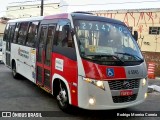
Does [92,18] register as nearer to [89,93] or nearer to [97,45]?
[97,45]

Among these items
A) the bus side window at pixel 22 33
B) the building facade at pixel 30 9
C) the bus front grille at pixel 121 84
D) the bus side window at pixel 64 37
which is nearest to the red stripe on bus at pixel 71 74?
the bus side window at pixel 64 37

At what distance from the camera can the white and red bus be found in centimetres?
593

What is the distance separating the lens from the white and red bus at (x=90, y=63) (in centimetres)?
593

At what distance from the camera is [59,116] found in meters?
6.61

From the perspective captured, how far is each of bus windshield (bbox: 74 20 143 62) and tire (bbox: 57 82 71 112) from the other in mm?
1229

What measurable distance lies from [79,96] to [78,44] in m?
1.20

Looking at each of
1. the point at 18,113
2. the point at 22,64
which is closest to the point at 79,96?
the point at 18,113

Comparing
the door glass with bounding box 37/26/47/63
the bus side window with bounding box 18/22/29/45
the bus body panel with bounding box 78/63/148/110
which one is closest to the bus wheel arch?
the bus body panel with bounding box 78/63/148/110

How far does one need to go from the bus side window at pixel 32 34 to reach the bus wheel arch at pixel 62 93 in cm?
216

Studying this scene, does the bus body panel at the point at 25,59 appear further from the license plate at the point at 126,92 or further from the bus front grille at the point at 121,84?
the license plate at the point at 126,92

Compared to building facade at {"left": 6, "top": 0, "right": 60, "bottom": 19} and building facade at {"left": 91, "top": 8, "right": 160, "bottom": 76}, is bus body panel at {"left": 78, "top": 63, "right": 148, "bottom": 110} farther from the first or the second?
building facade at {"left": 6, "top": 0, "right": 60, "bottom": 19}

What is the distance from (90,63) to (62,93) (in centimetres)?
136

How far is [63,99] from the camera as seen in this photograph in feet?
22.5

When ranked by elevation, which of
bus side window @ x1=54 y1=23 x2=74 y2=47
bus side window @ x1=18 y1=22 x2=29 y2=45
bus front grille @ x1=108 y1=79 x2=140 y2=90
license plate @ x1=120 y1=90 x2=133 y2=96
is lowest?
license plate @ x1=120 y1=90 x2=133 y2=96
